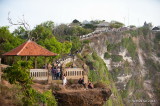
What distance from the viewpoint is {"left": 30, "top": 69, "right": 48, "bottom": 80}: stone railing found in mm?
19438

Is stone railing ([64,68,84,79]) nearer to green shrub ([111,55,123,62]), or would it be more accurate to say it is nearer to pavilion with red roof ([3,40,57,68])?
pavilion with red roof ([3,40,57,68])

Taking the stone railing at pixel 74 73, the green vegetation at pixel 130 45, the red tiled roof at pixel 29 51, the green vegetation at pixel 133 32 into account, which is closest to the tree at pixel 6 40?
the red tiled roof at pixel 29 51

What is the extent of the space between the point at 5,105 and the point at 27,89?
3.99 ft

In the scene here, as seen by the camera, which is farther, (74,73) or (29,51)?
(74,73)

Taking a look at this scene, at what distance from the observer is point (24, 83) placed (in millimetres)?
16750

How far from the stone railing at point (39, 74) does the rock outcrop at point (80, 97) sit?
1.39m

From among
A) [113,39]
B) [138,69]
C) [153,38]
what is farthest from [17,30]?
[153,38]

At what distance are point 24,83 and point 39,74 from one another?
288 centimetres

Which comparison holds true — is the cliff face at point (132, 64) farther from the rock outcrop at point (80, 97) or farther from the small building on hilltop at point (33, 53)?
the rock outcrop at point (80, 97)

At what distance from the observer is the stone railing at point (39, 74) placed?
1944 cm

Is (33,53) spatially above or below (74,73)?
above

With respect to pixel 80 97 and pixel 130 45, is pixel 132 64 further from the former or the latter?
pixel 80 97

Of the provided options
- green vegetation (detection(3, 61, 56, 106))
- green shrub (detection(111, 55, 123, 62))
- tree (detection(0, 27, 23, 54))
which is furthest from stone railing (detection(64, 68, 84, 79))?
green shrub (detection(111, 55, 123, 62))

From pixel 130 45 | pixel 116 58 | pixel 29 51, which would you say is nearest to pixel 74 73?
pixel 29 51
